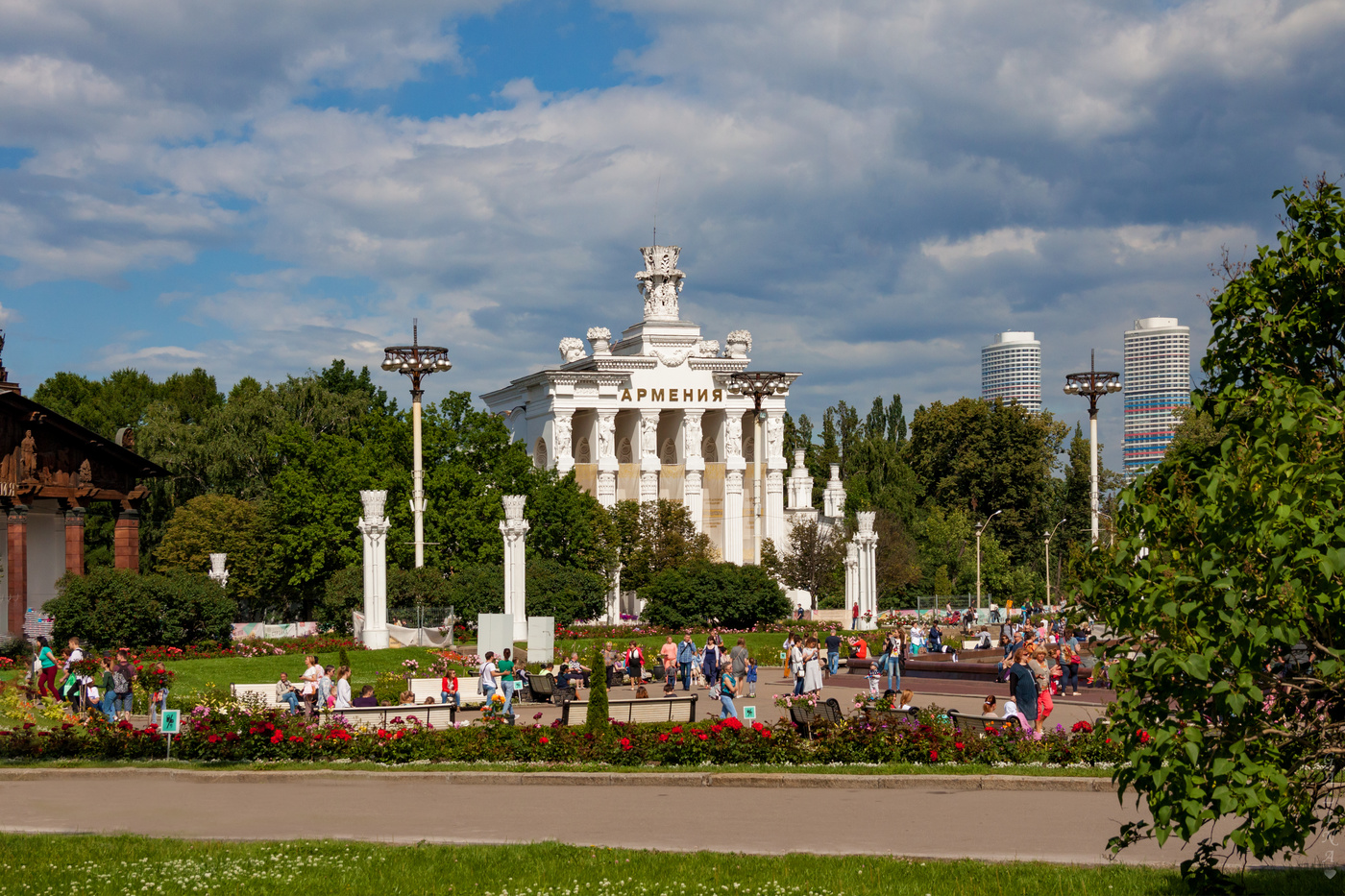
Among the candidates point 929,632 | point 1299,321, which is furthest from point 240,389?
point 1299,321

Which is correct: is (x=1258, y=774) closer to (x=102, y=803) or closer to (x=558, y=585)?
(x=102, y=803)

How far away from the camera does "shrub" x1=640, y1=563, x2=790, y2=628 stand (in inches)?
2168

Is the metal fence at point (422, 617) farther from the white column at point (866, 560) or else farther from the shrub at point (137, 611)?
the white column at point (866, 560)

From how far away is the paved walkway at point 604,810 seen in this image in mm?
12672

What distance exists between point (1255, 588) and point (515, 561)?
1482 inches

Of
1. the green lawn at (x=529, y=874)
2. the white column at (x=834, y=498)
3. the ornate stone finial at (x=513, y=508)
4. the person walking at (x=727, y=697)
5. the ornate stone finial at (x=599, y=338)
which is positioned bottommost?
the person walking at (x=727, y=697)

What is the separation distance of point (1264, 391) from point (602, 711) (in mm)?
13475

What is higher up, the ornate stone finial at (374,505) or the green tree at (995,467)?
the green tree at (995,467)

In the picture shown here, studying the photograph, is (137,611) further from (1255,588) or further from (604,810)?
(1255,588)

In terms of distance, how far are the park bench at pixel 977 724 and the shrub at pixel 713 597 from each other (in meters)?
35.7

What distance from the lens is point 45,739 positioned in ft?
62.2

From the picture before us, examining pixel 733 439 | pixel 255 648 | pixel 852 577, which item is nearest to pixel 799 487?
pixel 733 439

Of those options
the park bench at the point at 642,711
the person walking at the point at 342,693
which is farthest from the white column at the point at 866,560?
the person walking at the point at 342,693

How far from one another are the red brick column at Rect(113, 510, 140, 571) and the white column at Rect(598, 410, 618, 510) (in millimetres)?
32534
